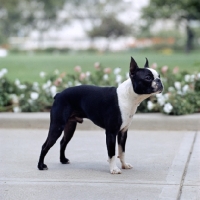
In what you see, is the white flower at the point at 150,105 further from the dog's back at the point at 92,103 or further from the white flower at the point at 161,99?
the dog's back at the point at 92,103

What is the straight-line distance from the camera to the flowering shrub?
10266 mm

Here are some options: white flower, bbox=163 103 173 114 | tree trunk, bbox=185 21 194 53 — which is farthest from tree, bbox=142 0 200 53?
white flower, bbox=163 103 173 114

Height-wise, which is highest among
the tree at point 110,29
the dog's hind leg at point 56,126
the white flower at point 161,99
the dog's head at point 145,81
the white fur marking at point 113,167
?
the dog's head at point 145,81

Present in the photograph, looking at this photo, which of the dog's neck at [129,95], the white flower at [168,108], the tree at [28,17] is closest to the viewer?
the dog's neck at [129,95]

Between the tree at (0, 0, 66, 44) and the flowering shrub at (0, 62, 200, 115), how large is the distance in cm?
7258

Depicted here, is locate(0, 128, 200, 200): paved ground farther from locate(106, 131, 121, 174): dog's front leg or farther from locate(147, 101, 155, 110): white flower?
locate(147, 101, 155, 110): white flower

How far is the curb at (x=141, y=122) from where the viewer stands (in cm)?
977

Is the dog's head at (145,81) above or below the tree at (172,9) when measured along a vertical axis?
above

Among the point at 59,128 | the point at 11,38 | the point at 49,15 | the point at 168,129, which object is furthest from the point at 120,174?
the point at 11,38

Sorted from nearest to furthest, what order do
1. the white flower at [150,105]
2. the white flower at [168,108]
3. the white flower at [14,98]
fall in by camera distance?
the white flower at [168,108], the white flower at [150,105], the white flower at [14,98]

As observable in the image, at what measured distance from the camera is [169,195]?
5969 mm

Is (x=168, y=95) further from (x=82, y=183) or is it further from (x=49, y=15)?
(x=49, y=15)

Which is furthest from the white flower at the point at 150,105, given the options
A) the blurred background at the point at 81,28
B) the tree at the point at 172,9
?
the blurred background at the point at 81,28

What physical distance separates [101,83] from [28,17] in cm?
8028
